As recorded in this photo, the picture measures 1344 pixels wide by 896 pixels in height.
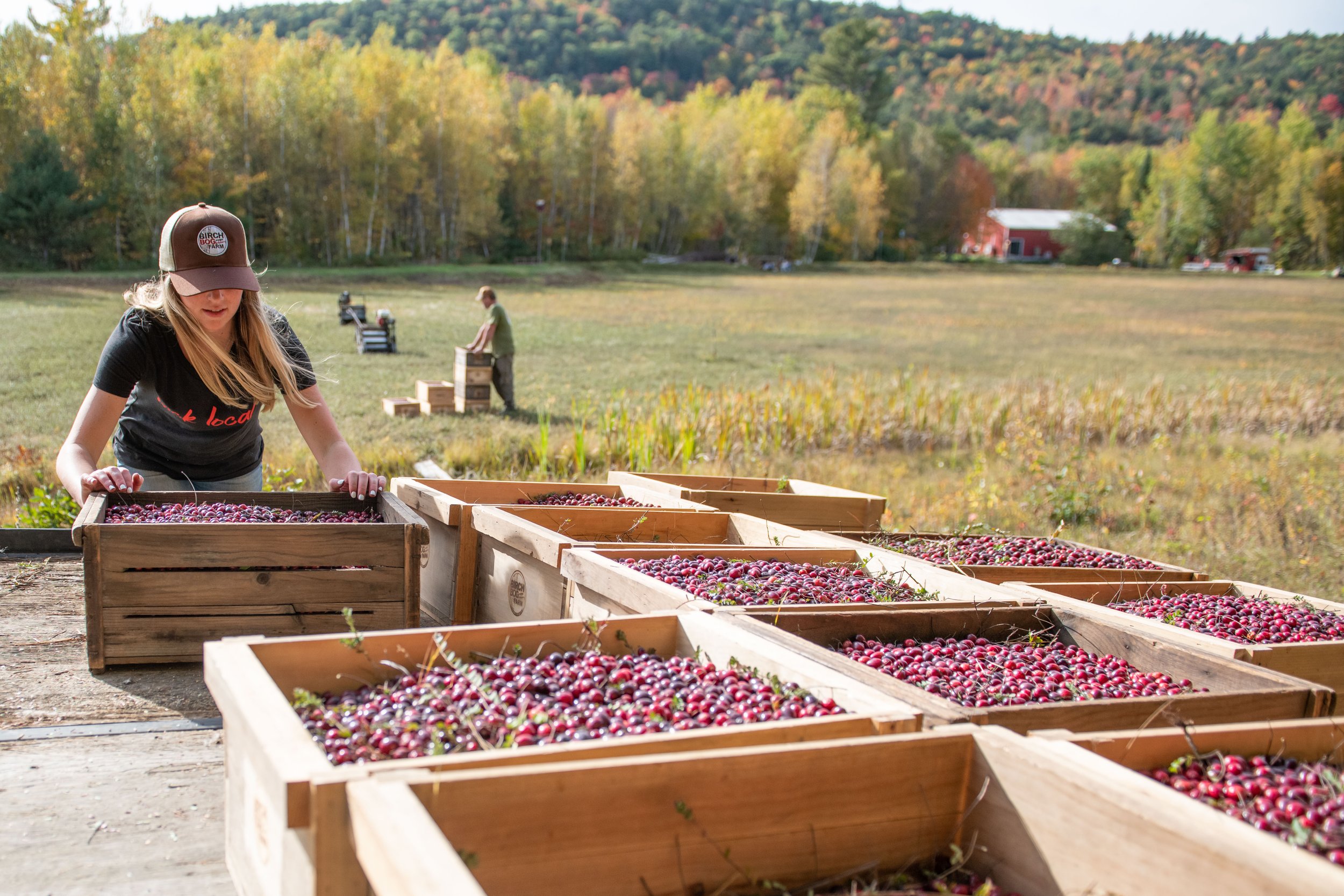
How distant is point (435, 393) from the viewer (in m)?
13.1

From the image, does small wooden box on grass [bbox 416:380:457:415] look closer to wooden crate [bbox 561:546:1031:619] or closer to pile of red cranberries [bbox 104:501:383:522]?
pile of red cranberries [bbox 104:501:383:522]

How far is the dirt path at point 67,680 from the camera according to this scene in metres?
2.97

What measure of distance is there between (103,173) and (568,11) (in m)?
160

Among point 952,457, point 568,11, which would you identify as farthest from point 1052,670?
point 568,11

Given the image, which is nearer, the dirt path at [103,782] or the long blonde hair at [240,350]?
the dirt path at [103,782]

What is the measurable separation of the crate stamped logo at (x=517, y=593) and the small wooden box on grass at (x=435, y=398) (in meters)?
9.28

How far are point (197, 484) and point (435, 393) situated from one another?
9.09 metres

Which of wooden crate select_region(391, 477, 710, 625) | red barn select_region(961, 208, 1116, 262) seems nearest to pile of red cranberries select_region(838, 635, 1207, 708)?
wooden crate select_region(391, 477, 710, 625)

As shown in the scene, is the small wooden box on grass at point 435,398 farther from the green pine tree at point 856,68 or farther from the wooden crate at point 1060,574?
the green pine tree at point 856,68

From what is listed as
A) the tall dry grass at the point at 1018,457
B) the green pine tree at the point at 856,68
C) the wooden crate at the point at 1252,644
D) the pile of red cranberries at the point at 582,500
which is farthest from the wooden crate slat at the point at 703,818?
the green pine tree at the point at 856,68

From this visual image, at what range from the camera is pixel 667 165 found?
6112cm

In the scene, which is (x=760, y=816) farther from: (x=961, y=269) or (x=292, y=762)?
(x=961, y=269)

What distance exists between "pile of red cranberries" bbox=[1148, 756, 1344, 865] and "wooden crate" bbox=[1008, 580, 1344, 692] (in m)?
0.98

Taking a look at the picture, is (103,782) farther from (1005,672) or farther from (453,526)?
(1005,672)
